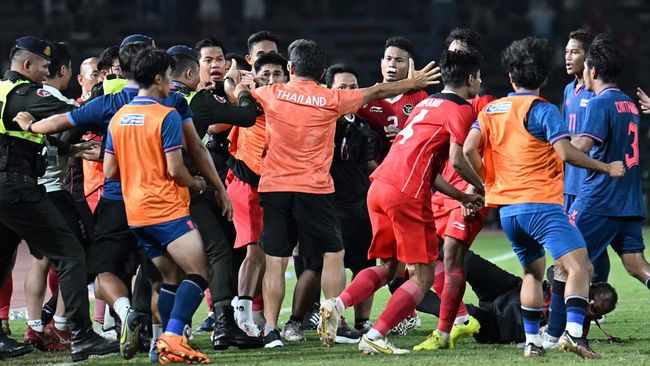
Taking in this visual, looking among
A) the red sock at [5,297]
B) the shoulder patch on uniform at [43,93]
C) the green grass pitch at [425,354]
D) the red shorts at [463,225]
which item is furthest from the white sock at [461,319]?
the red sock at [5,297]

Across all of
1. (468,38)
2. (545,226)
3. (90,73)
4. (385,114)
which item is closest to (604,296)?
(545,226)

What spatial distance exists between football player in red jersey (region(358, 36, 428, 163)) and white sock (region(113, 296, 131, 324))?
2628 millimetres

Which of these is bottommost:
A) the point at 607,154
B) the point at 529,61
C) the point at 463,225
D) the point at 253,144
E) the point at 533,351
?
the point at 533,351

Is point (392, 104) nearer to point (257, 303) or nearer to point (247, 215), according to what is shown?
point (247, 215)

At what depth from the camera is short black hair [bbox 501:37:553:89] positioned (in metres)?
7.66

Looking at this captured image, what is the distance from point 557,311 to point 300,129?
7.15ft

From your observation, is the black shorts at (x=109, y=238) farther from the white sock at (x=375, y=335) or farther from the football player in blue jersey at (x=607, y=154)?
the football player in blue jersey at (x=607, y=154)

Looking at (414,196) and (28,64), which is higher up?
(28,64)

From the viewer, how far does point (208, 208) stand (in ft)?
29.2

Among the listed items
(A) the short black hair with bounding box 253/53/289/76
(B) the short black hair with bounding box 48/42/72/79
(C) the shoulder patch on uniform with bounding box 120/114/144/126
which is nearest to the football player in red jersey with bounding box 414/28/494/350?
(A) the short black hair with bounding box 253/53/289/76

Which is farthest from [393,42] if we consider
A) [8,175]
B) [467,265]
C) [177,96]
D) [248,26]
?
[248,26]

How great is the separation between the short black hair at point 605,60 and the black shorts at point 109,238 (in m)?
3.41

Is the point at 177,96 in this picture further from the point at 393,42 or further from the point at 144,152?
the point at 393,42

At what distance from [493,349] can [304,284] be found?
5.25 feet
